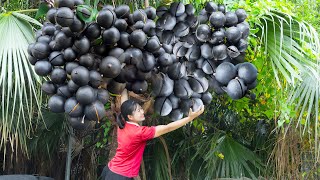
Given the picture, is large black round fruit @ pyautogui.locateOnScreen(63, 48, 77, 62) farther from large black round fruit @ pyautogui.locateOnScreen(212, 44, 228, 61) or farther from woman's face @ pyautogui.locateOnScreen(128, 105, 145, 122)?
woman's face @ pyautogui.locateOnScreen(128, 105, 145, 122)

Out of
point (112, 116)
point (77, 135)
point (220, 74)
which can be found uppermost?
point (220, 74)

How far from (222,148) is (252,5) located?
153cm

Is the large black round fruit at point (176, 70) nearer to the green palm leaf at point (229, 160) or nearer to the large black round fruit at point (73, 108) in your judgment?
the large black round fruit at point (73, 108)

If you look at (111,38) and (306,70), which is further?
(306,70)

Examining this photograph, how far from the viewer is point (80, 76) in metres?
1.47

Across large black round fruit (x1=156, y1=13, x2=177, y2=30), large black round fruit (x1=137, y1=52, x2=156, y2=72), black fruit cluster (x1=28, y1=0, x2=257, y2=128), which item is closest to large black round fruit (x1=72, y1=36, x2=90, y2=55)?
black fruit cluster (x1=28, y1=0, x2=257, y2=128)

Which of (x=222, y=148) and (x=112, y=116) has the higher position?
(x=112, y=116)

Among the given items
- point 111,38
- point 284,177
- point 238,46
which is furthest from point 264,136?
point 111,38

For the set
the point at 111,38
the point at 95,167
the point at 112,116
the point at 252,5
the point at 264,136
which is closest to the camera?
the point at 111,38

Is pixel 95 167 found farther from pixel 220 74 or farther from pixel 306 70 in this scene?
pixel 220 74

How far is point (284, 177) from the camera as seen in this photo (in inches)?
144

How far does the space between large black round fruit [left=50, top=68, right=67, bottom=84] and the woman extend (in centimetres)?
75

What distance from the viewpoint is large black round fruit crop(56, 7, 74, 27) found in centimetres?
144

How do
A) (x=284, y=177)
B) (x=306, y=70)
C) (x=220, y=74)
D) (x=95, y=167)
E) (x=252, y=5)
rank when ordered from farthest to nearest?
1. (x=95, y=167)
2. (x=284, y=177)
3. (x=252, y=5)
4. (x=306, y=70)
5. (x=220, y=74)
